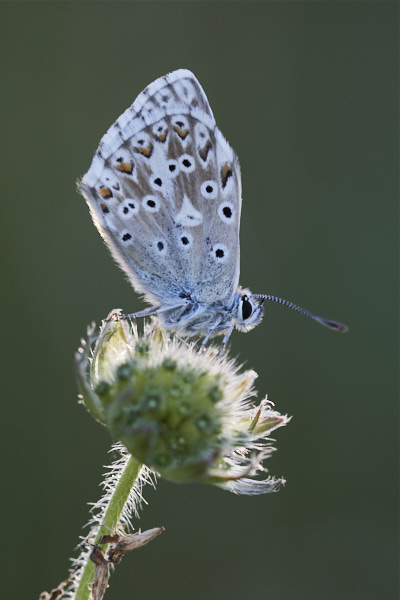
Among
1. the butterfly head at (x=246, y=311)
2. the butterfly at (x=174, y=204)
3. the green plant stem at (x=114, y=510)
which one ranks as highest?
the butterfly at (x=174, y=204)

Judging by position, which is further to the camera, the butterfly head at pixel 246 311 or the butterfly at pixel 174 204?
the butterfly head at pixel 246 311

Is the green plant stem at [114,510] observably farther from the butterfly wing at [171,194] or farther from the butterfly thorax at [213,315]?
the butterfly wing at [171,194]

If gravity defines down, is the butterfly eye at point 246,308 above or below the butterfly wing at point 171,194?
below

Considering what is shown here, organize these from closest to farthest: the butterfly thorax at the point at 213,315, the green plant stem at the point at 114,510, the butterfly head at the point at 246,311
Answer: the green plant stem at the point at 114,510 < the butterfly thorax at the point at 213,315 < the butterfly head at the point at 246,311

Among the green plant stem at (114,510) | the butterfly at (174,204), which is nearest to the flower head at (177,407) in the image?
the green plant stem at (114,510)

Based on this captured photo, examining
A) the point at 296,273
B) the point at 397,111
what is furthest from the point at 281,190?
the point at 397,111

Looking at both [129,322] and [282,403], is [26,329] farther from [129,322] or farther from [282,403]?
[129,322]

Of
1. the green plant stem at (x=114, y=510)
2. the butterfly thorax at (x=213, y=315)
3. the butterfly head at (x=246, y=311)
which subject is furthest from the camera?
the butterfly head at (x=246, y=311)
